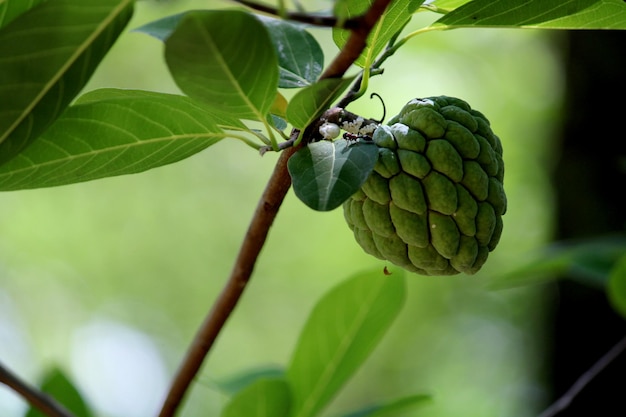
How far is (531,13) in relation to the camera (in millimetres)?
1196

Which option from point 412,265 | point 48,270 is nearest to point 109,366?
point 48,270

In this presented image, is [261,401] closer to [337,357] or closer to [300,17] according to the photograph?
[337,357]

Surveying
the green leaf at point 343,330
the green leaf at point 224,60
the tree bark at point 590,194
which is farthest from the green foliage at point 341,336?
the tree bark at point 590,194

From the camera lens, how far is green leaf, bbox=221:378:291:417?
1.68 metres

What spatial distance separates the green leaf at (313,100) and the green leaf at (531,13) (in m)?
0.33

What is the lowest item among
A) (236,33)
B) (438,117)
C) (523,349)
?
(523,349)

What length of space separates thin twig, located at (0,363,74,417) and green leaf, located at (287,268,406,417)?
2.41 ft

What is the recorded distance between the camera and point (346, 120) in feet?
3.68

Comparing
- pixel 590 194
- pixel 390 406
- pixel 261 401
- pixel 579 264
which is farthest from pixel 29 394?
pixel 590 194

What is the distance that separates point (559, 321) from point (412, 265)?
2727 millimetres

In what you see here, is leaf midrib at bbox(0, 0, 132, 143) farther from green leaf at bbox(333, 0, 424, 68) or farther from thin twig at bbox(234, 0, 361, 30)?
green leaf at bbox(333, 0, 424, 68)

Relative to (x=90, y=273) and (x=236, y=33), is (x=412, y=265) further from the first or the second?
(x=90, y=273)

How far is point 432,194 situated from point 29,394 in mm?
713

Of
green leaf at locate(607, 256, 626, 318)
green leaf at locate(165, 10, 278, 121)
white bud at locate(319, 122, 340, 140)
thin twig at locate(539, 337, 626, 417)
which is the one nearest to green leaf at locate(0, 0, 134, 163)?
green leaf at locate(165, 10, 278, 121)
